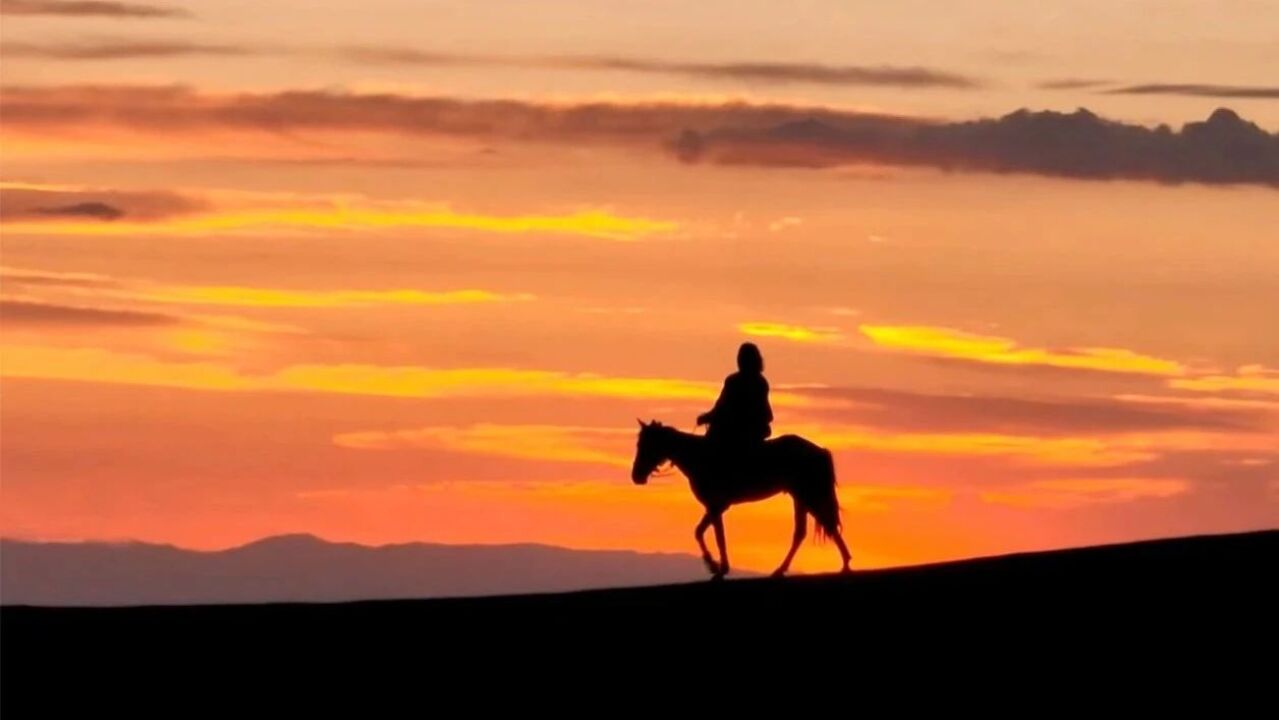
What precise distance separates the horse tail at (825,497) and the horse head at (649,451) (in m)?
1.67

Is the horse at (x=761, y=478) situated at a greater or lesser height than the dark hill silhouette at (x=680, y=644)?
greater

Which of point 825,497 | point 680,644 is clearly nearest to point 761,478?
point 825,497

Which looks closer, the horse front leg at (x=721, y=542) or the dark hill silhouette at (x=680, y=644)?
the dark hill silhouette at (x=680, y=644)

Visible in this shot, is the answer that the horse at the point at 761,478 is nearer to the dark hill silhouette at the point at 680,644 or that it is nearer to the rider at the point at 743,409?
the rider at the point at 743,409

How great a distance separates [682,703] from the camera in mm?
25219

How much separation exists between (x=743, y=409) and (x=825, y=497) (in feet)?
5.63

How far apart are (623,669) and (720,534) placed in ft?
26.1

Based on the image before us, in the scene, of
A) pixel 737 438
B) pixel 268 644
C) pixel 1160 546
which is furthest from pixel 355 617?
pixel 1160 546

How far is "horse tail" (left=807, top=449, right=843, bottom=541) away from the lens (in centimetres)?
3447

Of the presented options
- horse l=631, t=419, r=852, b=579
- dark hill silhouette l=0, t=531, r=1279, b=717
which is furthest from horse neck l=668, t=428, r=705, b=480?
dark hill silhouette l=0, t=531, r=1279, b=717

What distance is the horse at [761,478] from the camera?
34.2 meters

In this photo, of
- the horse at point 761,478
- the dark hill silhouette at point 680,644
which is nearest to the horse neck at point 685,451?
the horse at point 761,478

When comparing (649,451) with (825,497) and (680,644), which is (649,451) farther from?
(680,644)

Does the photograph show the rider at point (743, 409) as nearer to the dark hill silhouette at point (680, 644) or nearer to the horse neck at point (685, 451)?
the horse neck at point (685, 451)
